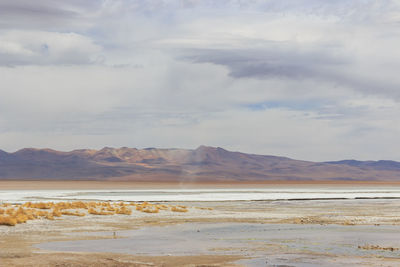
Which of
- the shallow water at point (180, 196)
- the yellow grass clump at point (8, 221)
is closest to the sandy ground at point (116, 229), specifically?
the yellow grass clump at point (8, 221)

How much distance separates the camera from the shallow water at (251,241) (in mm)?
20078

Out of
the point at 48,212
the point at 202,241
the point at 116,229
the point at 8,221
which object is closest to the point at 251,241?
the point at 202,241

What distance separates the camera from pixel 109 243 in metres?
22.8

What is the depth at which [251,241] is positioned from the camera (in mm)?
23469

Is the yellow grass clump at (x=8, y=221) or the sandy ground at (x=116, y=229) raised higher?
the yellow grass clump at (x=8, y=221)

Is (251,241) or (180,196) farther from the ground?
(180,196)

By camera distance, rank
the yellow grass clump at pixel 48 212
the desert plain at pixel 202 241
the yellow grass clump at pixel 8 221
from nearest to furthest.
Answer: the desert plain at pixel 202 241 < the yellow grass clump at pixel 8 221 < the yellow grass clump at pixel 48 212

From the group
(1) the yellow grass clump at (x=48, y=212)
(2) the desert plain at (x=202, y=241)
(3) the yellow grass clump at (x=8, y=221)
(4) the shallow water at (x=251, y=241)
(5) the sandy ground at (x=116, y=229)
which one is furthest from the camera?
(1) the yellow grass clump at (x=48, y=212)

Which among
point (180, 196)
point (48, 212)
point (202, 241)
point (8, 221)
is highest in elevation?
point (180, 196)

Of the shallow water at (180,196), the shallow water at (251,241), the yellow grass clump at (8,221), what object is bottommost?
the shallow water at (251,241)

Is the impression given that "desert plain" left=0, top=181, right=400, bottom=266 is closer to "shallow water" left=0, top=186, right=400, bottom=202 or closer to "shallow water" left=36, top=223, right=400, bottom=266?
"shallow water" left=36, top=223, right=400, bottom=266

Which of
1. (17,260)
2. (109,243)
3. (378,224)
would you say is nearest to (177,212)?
(378,224)

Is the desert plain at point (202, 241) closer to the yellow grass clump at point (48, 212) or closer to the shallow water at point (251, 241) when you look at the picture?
the shallow water at point (251, 241)

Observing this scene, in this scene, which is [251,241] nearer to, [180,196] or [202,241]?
[202,241]
